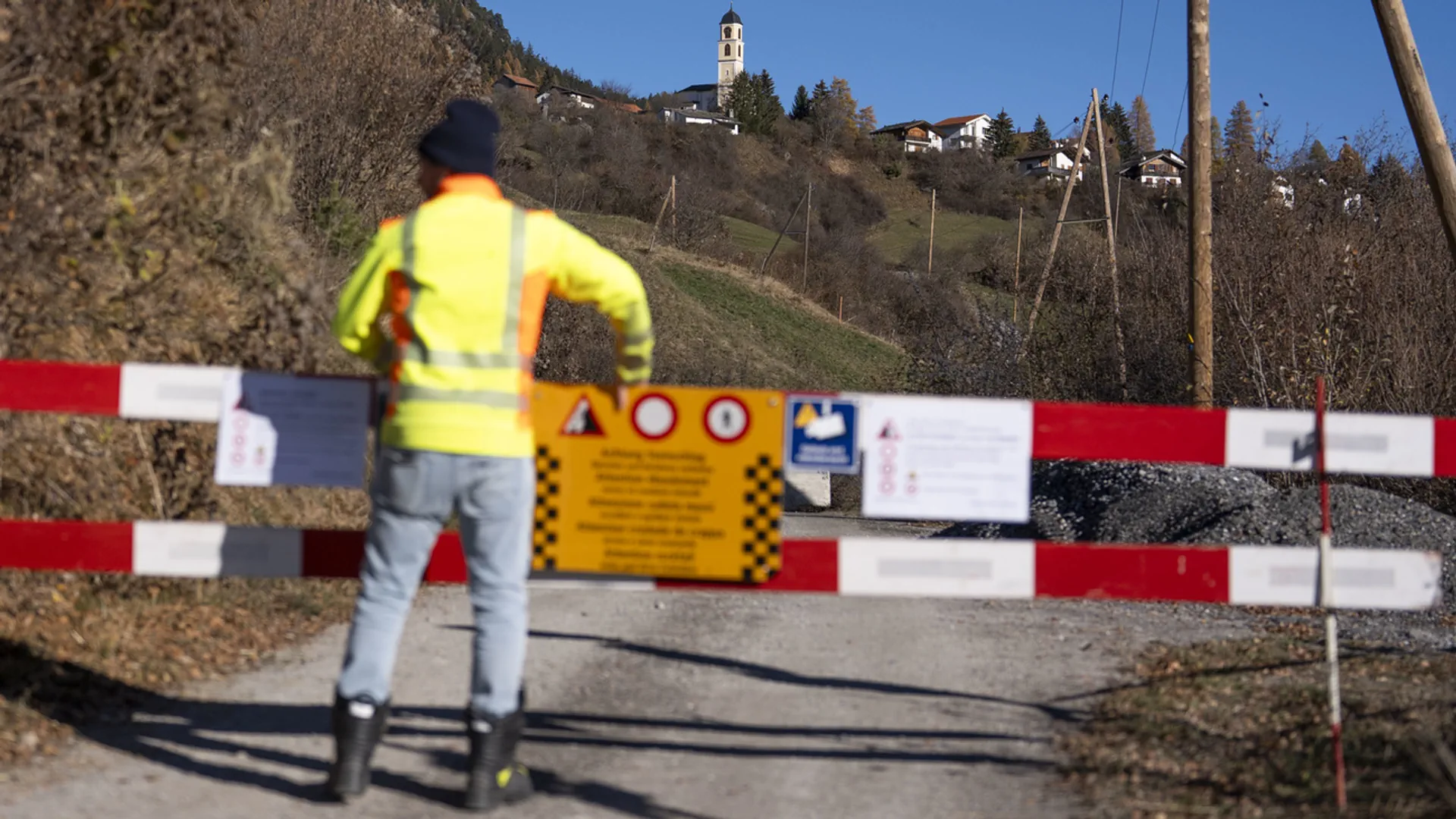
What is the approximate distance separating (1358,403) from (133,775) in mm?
15101

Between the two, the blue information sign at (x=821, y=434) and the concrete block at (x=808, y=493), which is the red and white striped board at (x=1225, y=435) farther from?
the concrete block at (x=808, y=493)

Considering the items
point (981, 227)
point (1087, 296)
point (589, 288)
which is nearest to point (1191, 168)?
point (1087, 296)

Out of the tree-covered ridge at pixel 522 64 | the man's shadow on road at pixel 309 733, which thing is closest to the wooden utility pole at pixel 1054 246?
the man's shadow on road at pixel 309 733

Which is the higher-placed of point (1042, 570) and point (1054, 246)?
point (1054, 246)

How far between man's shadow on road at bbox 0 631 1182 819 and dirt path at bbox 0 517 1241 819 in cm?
1

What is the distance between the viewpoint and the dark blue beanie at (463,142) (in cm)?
435

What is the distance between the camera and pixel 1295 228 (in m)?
17.4

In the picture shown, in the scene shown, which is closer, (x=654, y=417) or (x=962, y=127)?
(x=654, y=417)

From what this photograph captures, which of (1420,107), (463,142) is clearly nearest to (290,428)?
(463,142)

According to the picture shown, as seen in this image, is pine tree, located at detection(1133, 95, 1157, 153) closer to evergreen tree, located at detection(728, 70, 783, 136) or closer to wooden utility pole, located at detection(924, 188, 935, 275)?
evergreen tree, located at detection(728, 70, 783, 136)

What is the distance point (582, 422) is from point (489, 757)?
1.13 meters

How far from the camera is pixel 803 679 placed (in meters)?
6.52

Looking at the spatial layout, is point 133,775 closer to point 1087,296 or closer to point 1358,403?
point 1358,403

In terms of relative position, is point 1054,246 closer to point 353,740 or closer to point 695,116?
point 353,740
